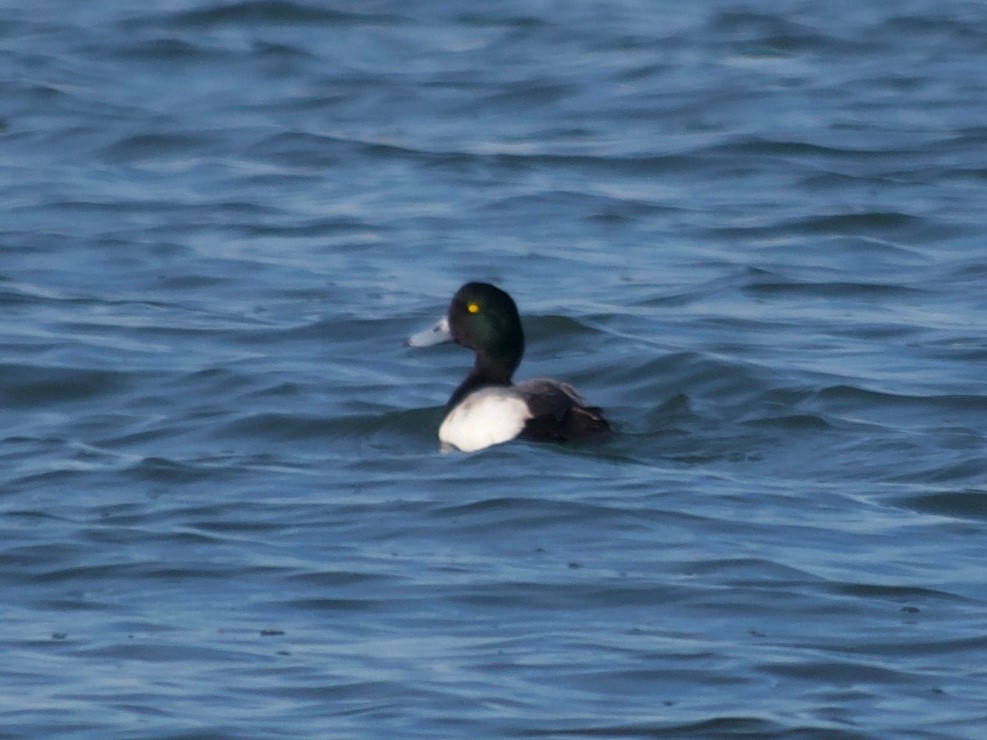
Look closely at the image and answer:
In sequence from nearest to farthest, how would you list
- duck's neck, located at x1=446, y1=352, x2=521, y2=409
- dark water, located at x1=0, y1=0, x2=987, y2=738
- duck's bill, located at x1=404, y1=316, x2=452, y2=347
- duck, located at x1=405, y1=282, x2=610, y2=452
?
dark water, located at x1=0, y1=0, x2=987, y2=738 → duck, located at x1=405, y1=282, x2=610, y2=452 → duck's neck, located at x1=446, y1=352, x2=521, y2=409 → duck's bill, located at x1=404, y1=316, x2=452, y2=347

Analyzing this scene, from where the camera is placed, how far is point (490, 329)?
1083 cm

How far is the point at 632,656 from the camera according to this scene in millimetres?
6871

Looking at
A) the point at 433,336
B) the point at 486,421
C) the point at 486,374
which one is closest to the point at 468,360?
the point at 433,336

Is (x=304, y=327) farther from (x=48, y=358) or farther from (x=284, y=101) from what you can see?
(x=284, y=101)

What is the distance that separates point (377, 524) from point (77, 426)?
2.41 metres

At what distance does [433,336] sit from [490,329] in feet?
1.30

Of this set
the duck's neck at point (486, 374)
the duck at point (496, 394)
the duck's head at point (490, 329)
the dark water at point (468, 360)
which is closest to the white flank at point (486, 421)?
the duck at point (496, 394)

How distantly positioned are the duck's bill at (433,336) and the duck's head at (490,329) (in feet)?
0.40

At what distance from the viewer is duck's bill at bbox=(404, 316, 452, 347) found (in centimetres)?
1109

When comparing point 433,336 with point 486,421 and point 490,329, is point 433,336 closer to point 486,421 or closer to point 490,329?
point 490,329

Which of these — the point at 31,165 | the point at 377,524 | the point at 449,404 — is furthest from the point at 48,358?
the point at 31,165

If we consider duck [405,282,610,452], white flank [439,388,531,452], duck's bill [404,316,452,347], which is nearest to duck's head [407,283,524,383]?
duck [405,282,610,452]

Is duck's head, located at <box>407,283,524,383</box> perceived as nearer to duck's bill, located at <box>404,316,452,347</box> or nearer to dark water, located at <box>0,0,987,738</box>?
duck's bill, located at <box>404,316,452,347</box>

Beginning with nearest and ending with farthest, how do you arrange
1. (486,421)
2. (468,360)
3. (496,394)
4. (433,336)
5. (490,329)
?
1. (486,421)
2. (496,394)
3. (490,329)
4. (433,336)
5. (468,360)
